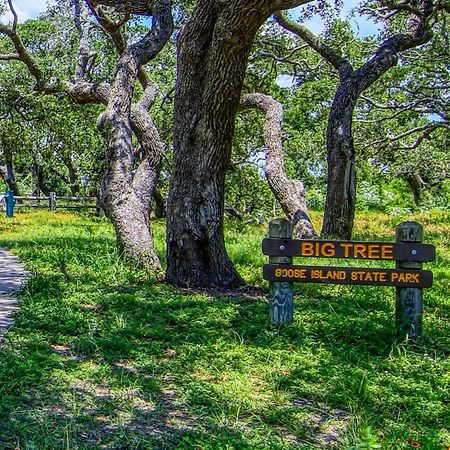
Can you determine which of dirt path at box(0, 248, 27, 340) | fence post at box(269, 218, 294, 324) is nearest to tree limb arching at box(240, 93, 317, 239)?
dirt path at box(0, 248, 27, 340)

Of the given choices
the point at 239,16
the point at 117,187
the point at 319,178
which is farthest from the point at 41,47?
the point at 239,16

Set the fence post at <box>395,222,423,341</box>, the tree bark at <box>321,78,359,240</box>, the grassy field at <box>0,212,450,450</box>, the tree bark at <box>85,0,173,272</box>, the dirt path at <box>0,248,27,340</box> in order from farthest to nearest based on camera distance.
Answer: the tree bark at <box>321,78,359,240</box> → the tree bark at <box>85,0,173,272</box> → the dirt path at <box>0,248,27,340</box> → the fence post at <box>395,222,423,341</box> → the grassy field at <box>0,212,450,450</box>

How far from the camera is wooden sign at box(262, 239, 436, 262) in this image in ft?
17.2

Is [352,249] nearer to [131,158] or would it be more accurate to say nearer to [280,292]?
[280,292]

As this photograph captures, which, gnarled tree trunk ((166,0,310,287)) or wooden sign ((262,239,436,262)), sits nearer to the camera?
wooden sign ((262,239,436,262))

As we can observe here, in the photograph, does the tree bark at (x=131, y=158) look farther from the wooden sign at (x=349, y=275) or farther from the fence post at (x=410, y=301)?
the fence post at (x=410, y=301)

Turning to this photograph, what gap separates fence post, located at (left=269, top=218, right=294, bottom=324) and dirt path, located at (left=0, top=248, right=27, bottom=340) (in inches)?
94.5

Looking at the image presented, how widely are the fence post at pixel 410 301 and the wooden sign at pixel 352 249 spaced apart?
0.22 ft

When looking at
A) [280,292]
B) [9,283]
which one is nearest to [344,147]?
[280,292]

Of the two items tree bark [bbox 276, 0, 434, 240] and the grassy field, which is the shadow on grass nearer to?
the grassy field

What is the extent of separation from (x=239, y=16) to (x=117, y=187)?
326cm

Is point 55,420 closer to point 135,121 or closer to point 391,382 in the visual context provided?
point 391,382

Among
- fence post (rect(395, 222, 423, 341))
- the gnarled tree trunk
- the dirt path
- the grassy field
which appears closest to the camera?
the grassy field

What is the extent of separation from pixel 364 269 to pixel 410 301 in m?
0.49
